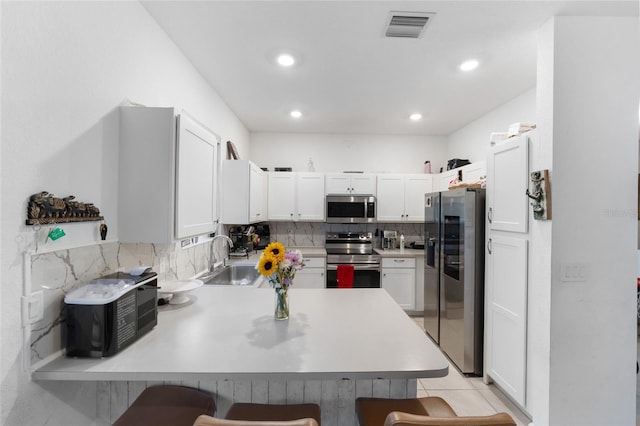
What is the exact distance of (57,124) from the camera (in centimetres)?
118

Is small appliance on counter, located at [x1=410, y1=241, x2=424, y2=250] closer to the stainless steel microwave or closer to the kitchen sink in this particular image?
the stainless steel microwave

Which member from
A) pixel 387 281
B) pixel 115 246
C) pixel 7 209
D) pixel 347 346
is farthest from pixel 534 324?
pixel 7 209

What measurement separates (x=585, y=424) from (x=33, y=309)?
307 cm

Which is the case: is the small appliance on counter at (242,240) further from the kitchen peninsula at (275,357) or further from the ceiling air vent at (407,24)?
the ceiling air vent at (407,24)

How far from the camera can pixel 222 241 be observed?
3.29 metres

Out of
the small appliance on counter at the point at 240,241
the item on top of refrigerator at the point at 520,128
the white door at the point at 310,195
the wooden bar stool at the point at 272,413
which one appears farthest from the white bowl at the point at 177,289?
the item on top of refrigerator at the point at 520,128

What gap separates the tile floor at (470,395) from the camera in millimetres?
2205

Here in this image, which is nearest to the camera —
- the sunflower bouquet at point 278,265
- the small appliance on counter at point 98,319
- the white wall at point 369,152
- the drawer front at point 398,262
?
the small appliance on counter at point 98,319

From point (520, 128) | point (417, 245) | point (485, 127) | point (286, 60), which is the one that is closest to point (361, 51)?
point (286, 60)

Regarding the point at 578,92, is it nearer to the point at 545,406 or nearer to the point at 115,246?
the point at 545,406

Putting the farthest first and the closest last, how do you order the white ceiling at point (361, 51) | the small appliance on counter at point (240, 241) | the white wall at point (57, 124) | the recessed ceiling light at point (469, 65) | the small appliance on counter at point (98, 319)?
the small appliance on counter at point (240, 241)
the recessed ceiling light at point (469, 65)
the white ceiling at point (361, 51)
the small appliance on counter at point (98, 319)
the white wall at point (57, 124)

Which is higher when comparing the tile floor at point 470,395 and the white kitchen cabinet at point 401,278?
the white kitchen cabinet at point 401,278

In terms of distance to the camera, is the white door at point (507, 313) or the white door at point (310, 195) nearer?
the white door at point (507, 313)

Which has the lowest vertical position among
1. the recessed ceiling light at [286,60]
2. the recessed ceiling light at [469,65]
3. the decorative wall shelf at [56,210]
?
the decorative wall shelf at [56,210]
